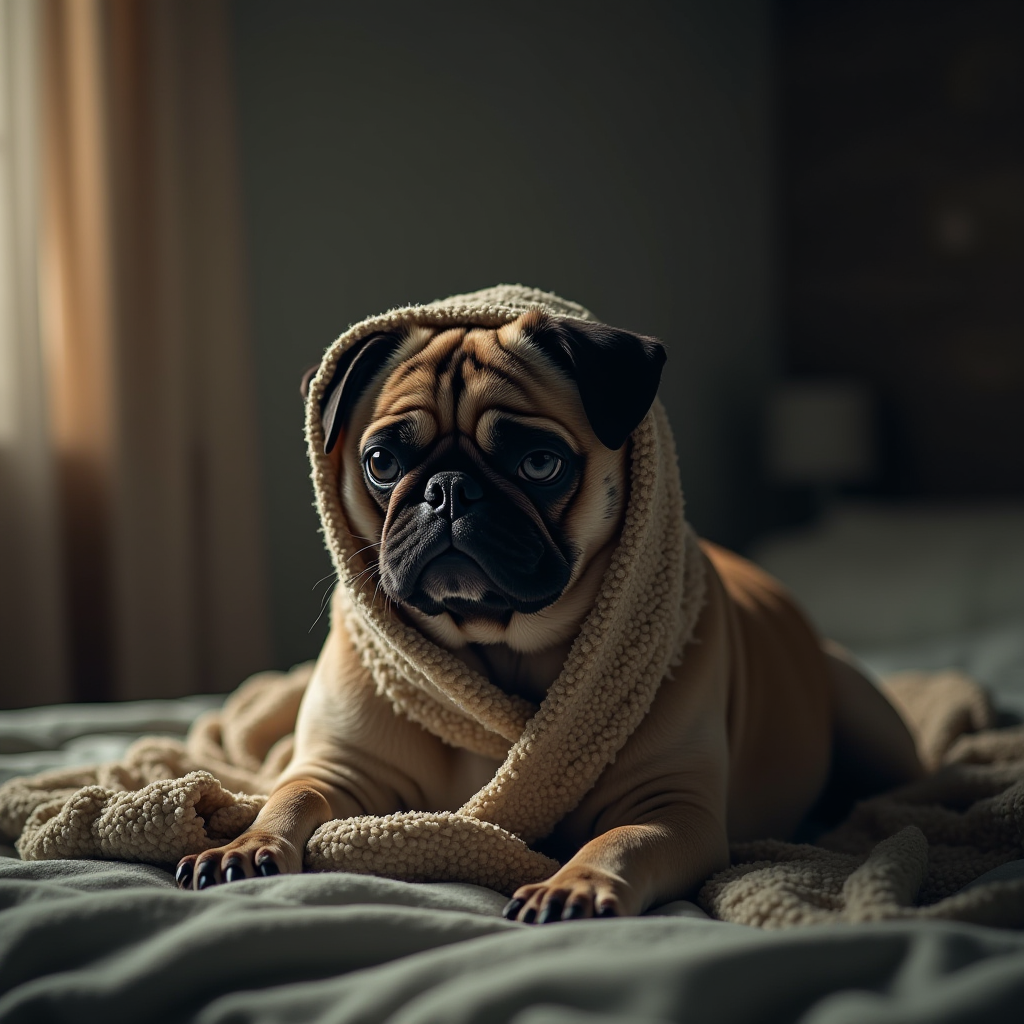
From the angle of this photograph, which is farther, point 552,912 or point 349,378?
point 349,378

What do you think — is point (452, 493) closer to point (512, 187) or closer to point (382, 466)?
point (382, 466)

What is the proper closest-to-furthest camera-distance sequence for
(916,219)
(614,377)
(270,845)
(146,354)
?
(270,845)
(614,377)
(146,354)
(916,219)

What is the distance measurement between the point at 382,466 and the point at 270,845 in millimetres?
406

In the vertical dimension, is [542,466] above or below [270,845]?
above

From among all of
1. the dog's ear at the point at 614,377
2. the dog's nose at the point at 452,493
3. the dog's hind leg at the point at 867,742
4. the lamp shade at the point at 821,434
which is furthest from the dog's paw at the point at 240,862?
the lamp shade at the point at 821,434

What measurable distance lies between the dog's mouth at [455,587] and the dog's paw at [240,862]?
272 millimetres

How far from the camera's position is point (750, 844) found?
1155 millimetres

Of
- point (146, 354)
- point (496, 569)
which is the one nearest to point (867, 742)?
point (496, 569)

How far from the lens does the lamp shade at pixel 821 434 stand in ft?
13.0

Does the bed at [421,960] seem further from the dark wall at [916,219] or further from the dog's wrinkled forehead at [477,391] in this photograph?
the dark wall at [916,219]

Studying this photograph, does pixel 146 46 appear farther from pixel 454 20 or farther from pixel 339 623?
pixel 339 623

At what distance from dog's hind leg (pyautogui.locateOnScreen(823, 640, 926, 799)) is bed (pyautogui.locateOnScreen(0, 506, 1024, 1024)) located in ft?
1.62

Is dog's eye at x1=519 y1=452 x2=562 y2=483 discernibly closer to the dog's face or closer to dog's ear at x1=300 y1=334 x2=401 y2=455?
the dog's face

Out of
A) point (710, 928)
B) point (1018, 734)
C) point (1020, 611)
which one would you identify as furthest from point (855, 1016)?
point (1020, 611)
